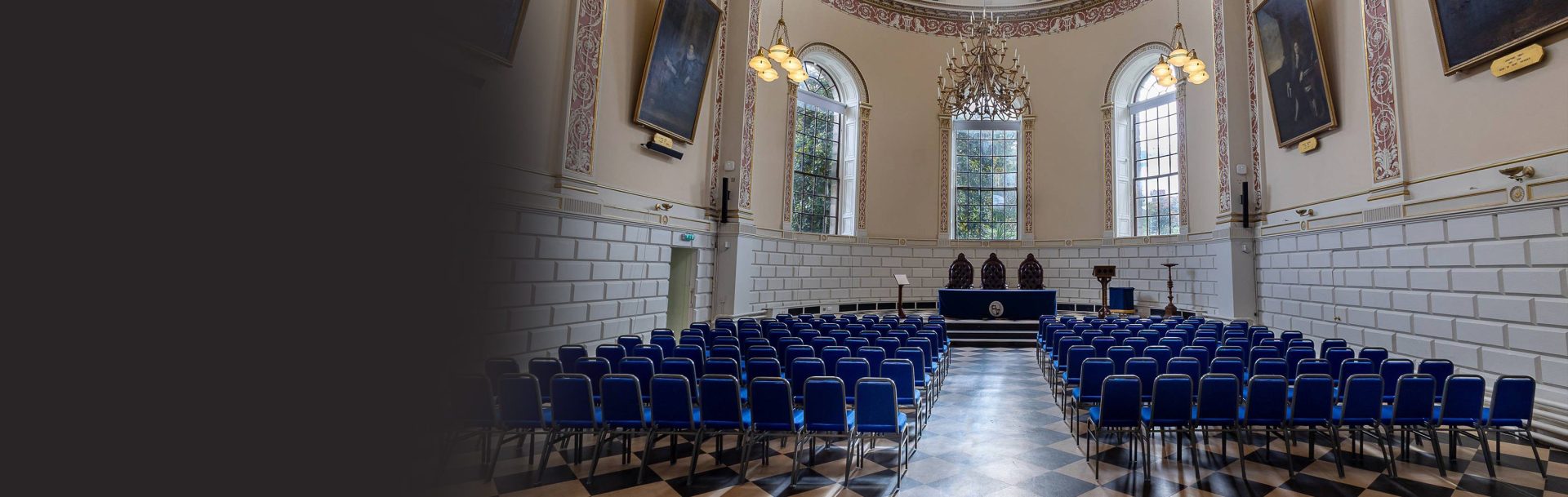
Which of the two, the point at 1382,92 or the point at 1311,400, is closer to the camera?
the point at 1311,400

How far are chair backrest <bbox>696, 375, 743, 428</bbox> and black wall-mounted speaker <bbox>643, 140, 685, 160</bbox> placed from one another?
6561 mm

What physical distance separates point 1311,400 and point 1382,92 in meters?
6.32

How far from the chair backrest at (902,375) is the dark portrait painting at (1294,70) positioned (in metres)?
8.69

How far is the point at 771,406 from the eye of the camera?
4.51 meters

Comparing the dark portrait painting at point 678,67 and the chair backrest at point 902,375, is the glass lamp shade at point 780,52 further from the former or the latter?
the chair backrest at point 902,375

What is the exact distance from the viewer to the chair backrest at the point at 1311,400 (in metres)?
4.57

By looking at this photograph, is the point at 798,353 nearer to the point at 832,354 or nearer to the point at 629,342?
the point at 832,354

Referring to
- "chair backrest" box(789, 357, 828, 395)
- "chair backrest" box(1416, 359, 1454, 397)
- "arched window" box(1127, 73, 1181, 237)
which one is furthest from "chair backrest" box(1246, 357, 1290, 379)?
"arched window" box(1127, 73, 1181, 237)

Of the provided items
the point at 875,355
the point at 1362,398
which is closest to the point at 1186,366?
the point at 1362,398

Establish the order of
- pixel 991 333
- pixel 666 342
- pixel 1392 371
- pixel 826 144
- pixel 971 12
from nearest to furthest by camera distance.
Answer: pixel 1392 371 < pixel 666 342 < pixel 991 333 < pixel 826 144 < pixel 971 12

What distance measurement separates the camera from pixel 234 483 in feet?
1.09

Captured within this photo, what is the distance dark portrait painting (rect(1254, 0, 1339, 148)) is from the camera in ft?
31.0

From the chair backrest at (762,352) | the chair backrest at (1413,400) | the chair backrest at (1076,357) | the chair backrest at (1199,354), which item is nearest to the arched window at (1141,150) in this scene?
the chair backrest at (1199,354)

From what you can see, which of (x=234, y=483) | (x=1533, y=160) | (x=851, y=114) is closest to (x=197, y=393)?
(x=234, y=483)
